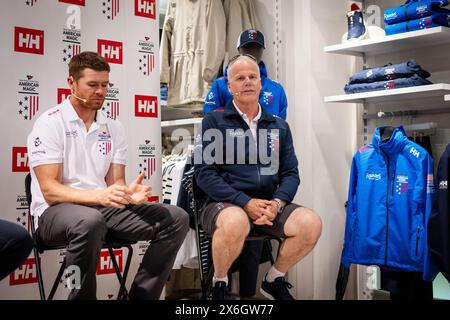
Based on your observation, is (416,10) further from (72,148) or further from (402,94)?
(72,148)

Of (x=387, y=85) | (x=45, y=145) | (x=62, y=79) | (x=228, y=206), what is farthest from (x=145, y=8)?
(x=387, y=85)

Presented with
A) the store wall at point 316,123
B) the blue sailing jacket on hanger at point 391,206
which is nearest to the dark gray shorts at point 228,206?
the blue sailing jacket on hanger at point 391,206

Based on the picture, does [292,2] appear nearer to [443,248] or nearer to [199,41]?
[199,41]

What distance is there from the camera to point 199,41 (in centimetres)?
438

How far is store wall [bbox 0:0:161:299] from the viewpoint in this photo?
331 cm

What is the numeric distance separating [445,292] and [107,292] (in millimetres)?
1978

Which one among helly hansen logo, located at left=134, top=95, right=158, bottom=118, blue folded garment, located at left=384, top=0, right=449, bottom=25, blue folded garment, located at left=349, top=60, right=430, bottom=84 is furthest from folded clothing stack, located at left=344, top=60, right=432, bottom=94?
helly hansen logo, located at left=134, top=95, right=158, bottom=118

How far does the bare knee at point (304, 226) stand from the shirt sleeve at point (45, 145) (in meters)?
1.21

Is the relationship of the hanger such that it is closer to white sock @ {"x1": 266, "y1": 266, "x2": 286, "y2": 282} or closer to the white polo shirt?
white sock @ {"x1": 266, "y1": 266, "x2": 286, "y2": 282}

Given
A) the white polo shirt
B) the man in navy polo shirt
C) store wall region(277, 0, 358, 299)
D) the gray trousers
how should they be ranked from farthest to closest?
1. store wall region(277, 0, 358, 299)
2. the man in navy polo shirt
3. the white polo shirt
4. the gray trousers

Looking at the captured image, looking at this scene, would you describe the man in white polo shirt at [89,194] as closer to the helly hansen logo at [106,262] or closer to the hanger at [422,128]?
the helly hansen logo at [106,262]

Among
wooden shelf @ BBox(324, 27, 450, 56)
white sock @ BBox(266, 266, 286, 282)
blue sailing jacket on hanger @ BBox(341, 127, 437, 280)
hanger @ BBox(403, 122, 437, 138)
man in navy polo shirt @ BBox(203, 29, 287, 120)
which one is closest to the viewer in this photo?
white sock @ BBox(266, 266, 286, 282)

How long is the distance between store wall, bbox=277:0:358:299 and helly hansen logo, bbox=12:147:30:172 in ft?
5.90

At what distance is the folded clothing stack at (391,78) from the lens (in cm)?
363
